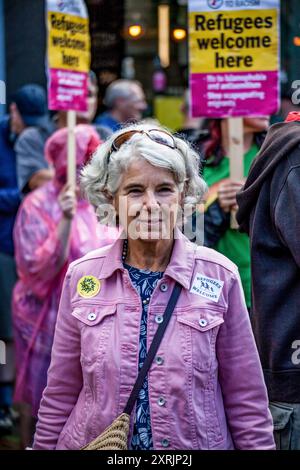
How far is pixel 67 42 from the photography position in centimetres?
558

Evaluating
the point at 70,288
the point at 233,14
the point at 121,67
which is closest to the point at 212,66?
the point at 233,14

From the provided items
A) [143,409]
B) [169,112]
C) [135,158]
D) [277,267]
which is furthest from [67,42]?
[169,112]

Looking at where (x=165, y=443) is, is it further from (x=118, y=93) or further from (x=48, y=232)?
(x=118, y=93)

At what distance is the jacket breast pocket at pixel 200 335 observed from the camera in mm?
2883

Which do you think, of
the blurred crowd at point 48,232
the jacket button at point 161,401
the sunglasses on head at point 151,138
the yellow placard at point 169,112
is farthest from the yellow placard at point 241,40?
the yellow placard at point 169,112

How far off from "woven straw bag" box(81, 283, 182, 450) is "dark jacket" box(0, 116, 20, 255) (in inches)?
142

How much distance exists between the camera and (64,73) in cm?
556

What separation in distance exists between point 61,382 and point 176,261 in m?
0.55

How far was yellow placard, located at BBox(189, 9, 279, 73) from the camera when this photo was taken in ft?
16.0

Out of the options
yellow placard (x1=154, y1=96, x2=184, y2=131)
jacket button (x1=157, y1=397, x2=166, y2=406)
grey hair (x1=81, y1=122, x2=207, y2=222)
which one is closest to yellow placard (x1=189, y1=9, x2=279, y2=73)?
grey hair (x1=81, y1=122, x2=207, y2=222)

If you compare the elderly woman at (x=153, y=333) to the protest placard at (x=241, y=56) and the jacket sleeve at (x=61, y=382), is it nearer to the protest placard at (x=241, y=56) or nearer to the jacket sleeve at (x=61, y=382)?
the jacket sleeve at (x=61, y=382)

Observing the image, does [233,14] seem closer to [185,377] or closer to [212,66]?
[212,66]
